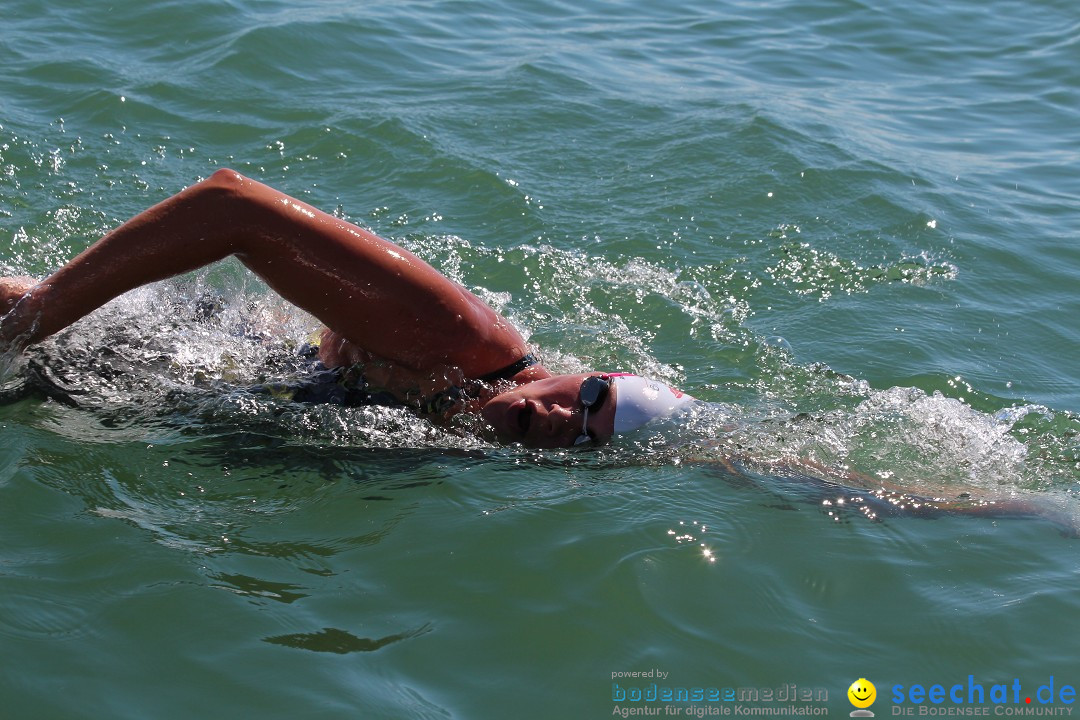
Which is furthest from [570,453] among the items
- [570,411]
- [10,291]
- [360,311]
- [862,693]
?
[10,291]

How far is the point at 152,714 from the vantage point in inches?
116

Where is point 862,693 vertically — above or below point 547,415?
below

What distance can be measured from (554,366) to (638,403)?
1069mm

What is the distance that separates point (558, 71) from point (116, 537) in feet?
22.0

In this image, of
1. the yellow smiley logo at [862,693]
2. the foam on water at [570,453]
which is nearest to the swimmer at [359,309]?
the foam on water at [570,453]

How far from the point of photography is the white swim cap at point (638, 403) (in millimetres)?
4406

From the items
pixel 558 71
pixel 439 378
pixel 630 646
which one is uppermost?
pixel 558 71

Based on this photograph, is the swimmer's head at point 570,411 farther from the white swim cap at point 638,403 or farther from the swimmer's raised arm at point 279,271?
the swimmer's raised arm at point 279,271

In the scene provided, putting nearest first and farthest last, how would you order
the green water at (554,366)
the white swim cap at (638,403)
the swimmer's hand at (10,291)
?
the green water at (554,366) → the swimmer's hand at (10,291) → the white swim cap at (638,403)

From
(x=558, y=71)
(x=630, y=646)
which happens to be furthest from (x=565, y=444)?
(x=558, y=71)

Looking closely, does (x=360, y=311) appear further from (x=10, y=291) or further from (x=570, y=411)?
(x=10, y=291)

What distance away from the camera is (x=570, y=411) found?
4422 millimetres

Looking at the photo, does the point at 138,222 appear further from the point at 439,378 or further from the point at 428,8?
the point at 428,8

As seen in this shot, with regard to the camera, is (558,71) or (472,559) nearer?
(472,559)
